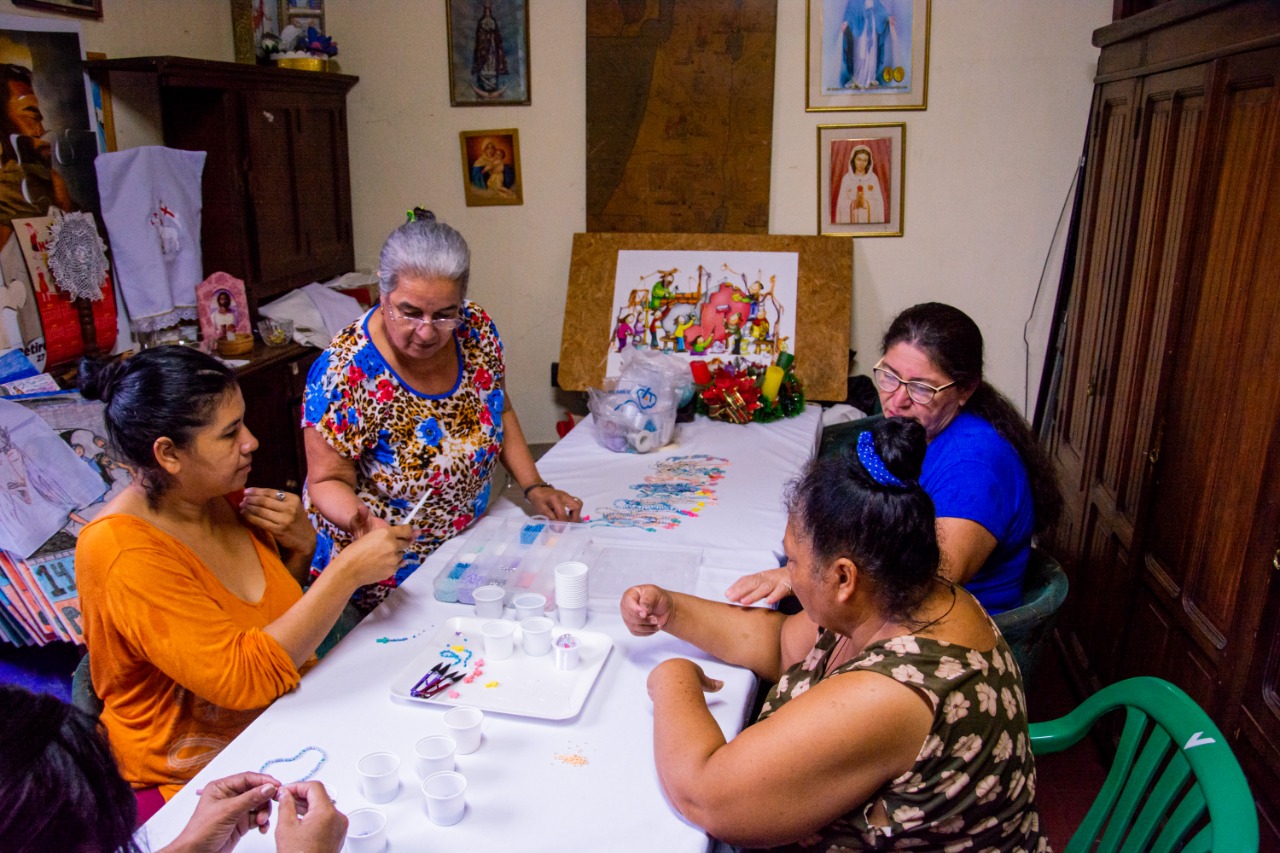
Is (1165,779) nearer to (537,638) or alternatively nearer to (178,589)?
(537,638)

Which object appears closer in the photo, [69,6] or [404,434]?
[404,434]

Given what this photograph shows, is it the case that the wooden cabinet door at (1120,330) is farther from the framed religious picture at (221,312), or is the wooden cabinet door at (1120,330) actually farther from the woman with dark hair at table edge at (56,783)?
the framed religious picture at (221,312)

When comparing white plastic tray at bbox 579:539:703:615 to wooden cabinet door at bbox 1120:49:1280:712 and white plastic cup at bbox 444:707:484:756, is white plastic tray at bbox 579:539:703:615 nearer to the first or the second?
white plastic cup at bbox 444:707:484:756

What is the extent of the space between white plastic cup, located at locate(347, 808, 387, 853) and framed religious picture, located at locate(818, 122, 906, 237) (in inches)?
130

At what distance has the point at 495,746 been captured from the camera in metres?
1.38

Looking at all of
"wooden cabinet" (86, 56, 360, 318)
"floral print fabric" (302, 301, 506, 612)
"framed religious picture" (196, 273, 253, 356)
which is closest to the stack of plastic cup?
"floral print fabric" (302, 301, 506, 612)

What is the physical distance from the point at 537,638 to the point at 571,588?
0.45 ft

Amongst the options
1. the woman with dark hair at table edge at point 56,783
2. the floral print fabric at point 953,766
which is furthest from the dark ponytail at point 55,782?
the floral print fabric at point 953,766

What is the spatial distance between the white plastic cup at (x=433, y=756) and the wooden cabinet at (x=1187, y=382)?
1465 mm

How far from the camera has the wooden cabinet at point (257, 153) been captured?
337cm

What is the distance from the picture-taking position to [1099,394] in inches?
113

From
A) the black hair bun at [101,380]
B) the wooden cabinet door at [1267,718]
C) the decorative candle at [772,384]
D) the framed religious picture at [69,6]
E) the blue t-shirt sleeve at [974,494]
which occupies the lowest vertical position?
the wooden cabinet door at [1267,718]

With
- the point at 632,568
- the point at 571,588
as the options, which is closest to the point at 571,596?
the point at 571,588

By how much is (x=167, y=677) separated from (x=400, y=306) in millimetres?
883
